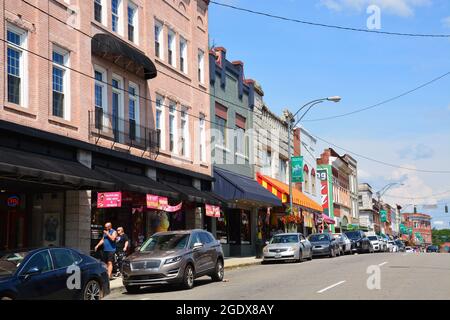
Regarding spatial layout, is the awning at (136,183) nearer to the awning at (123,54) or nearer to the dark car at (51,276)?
the awning at (123,54)

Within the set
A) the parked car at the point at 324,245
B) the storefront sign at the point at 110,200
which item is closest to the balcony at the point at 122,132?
the storefront sign at the point at 110,200

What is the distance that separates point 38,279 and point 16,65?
8.92 metres

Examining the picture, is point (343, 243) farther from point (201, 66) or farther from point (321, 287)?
point (321, 287)

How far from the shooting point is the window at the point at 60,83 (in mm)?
19188

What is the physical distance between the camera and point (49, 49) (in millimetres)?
18734

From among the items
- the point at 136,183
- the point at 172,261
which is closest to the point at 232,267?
the point at 136,183

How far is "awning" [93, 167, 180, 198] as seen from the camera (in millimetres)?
19578

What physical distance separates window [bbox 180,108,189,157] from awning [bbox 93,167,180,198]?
180 inches

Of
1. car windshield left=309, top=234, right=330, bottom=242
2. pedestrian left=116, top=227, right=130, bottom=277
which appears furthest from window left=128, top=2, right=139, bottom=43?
car windshield left=309, top=234, right=330, bottom=242

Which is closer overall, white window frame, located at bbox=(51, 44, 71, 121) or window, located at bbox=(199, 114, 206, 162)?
white window frame, located at bbox=(51, 44, 71, 121)

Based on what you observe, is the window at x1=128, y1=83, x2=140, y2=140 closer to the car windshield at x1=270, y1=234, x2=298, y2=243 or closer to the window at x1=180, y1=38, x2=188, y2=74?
the window at x1=180, y1=38, x2=188, y2=74

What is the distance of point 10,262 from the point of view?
10.8 m
